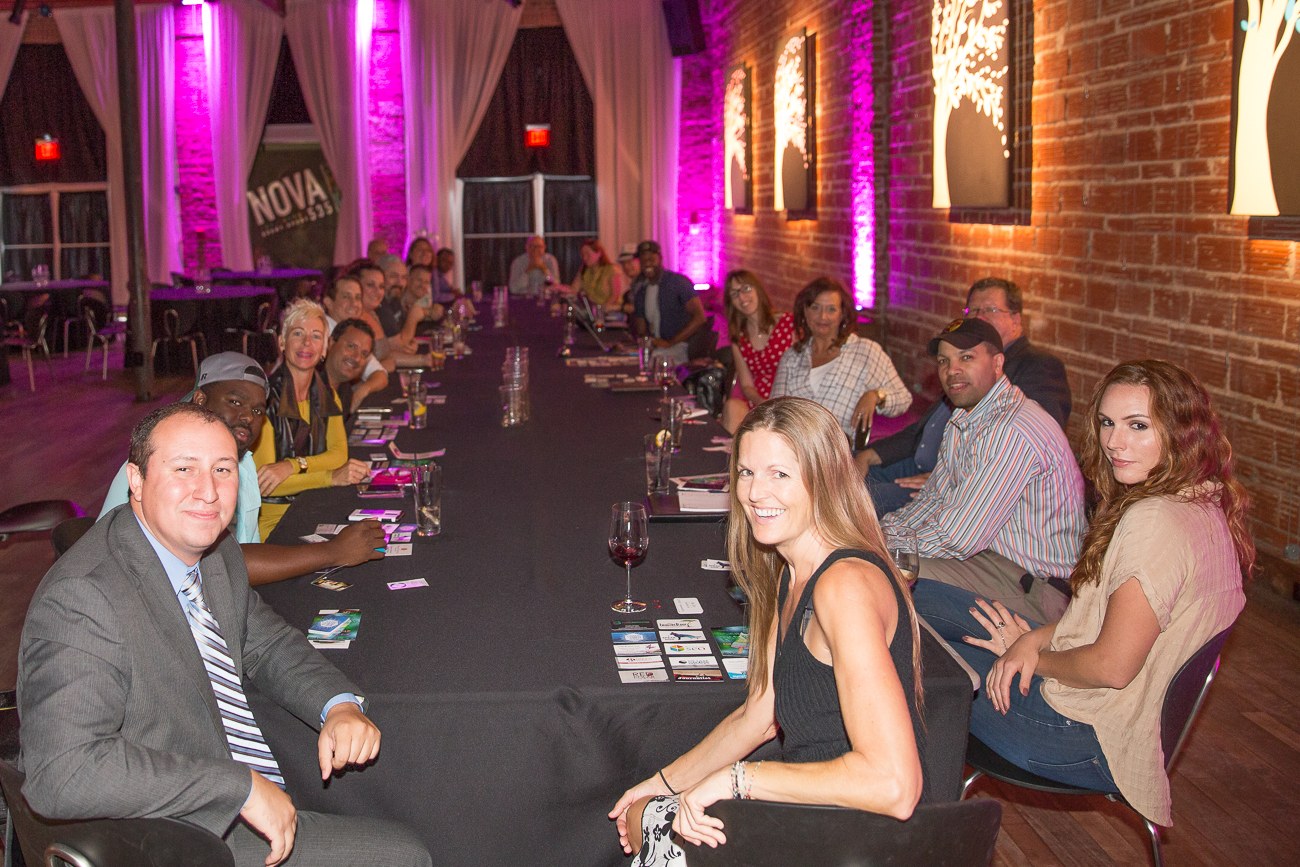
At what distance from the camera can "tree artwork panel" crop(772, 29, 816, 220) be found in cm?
1048

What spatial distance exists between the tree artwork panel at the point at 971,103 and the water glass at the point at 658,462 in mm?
3956

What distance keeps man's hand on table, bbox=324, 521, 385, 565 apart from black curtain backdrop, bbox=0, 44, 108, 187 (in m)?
13.7

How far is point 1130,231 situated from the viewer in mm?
5238

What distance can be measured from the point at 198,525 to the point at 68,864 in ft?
1.75

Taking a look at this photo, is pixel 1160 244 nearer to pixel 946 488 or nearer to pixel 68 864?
pixel 946 488

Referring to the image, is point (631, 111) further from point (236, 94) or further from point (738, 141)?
point (236, 94)

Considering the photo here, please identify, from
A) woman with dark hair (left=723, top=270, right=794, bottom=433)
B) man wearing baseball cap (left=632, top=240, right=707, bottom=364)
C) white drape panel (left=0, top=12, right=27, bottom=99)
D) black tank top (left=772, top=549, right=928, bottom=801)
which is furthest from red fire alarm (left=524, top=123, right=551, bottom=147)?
black tank top (left=772, top=549, right=928, bottom=801)

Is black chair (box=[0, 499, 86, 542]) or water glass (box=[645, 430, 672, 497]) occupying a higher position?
water glass (box=[645, 430, 672, 497])

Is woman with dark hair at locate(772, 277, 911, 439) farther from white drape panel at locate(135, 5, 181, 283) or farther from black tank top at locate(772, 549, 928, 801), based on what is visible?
white drape panel at locate(135, 5, 181, 283)

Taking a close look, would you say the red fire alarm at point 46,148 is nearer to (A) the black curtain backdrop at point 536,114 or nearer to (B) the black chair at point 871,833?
(A) the black curtain backdrop at point 536,114

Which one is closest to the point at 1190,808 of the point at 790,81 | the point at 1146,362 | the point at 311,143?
the point at 1146,362

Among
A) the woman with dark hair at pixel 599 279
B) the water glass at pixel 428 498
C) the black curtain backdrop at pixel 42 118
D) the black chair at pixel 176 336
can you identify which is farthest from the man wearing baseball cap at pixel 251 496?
the black curtain backdrop at pixel 42 118

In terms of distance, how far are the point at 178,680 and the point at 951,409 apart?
310 cm

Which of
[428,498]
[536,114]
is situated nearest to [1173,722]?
[428,498]
